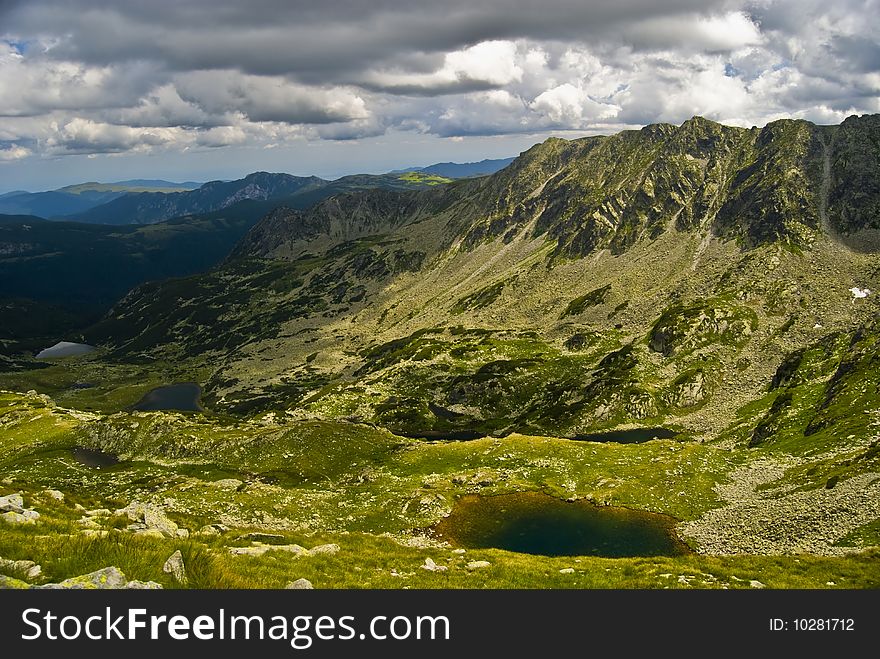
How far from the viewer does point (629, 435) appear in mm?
138375

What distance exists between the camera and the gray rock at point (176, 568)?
14906mm

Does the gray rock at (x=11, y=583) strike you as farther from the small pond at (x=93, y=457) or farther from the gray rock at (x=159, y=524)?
the small pond at (x=93, y=457)

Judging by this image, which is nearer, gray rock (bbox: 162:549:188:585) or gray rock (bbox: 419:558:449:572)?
gray rock (bbox: 162:549:188:585)

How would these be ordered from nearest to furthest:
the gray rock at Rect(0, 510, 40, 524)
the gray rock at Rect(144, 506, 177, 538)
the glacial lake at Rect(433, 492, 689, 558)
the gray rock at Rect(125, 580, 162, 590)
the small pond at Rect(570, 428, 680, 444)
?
the gray rock at Rect(125, 580, 162, 590), the gray rock at Rect(0, 510, 40, 524), the gray rock at Rect(144, 506, 177, 538), the glacial lake at Rect(433, 492, 689, 558), the small pond at Rect(570, 428, 680, 444)

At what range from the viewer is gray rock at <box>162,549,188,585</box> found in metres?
14.9

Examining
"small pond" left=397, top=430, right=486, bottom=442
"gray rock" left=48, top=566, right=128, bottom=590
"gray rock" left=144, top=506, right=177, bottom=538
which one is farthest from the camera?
"small pond" left=397, top=430, right=486, bottom=442

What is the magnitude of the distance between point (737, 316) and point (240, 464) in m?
172

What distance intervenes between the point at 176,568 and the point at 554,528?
58190 mm

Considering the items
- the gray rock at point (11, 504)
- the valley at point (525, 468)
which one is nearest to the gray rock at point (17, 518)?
the valley at point (525, 468)

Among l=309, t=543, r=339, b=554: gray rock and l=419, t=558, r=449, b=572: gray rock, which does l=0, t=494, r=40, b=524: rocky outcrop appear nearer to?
l=309, t=543, r=339, b=554: gray rock

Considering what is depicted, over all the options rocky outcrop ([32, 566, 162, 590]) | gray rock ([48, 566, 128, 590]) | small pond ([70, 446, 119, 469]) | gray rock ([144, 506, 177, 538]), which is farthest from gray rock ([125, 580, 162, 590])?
small pond ([70, 446, 119, 469])

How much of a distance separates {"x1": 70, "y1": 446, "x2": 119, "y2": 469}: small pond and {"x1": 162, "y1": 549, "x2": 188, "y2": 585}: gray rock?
103499mm

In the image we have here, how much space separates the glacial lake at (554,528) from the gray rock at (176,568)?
161 ft
